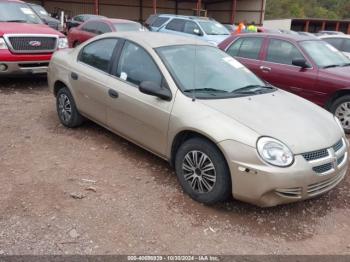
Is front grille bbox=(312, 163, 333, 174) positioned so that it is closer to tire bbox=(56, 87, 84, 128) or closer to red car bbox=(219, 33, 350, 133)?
red car bbox=(219, 33, 350, 133)

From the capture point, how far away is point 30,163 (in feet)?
15.3

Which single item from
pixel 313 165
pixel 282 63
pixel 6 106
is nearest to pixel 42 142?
pixel 6 106

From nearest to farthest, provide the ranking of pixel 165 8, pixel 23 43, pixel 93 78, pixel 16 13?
pixel 93 78, pixel 23 43, pixel 16 13, pixel 165 8

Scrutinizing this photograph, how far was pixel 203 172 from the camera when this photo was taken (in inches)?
149

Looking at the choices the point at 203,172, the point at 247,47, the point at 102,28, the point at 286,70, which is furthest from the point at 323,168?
the point at 102,28

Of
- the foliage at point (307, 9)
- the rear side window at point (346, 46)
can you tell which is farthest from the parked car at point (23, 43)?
the foliage at point (307, 9)

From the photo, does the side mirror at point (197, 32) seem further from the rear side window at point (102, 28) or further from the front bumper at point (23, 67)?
the front bumper at point (23, 67)

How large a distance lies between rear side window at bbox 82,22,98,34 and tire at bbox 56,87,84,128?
7480 millimetres

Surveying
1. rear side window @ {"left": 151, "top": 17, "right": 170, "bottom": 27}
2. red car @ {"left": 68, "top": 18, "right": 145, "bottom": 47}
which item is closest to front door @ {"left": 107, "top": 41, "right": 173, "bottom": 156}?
red car @ {"left": 68, "top": 18, "right": 145, "bottom": 47}

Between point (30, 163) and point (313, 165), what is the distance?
314 cm

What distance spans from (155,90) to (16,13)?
6.24 m

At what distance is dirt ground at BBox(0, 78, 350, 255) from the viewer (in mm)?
3262

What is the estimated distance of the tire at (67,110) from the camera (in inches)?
222

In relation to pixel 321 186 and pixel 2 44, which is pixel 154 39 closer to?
pixel 321 186
